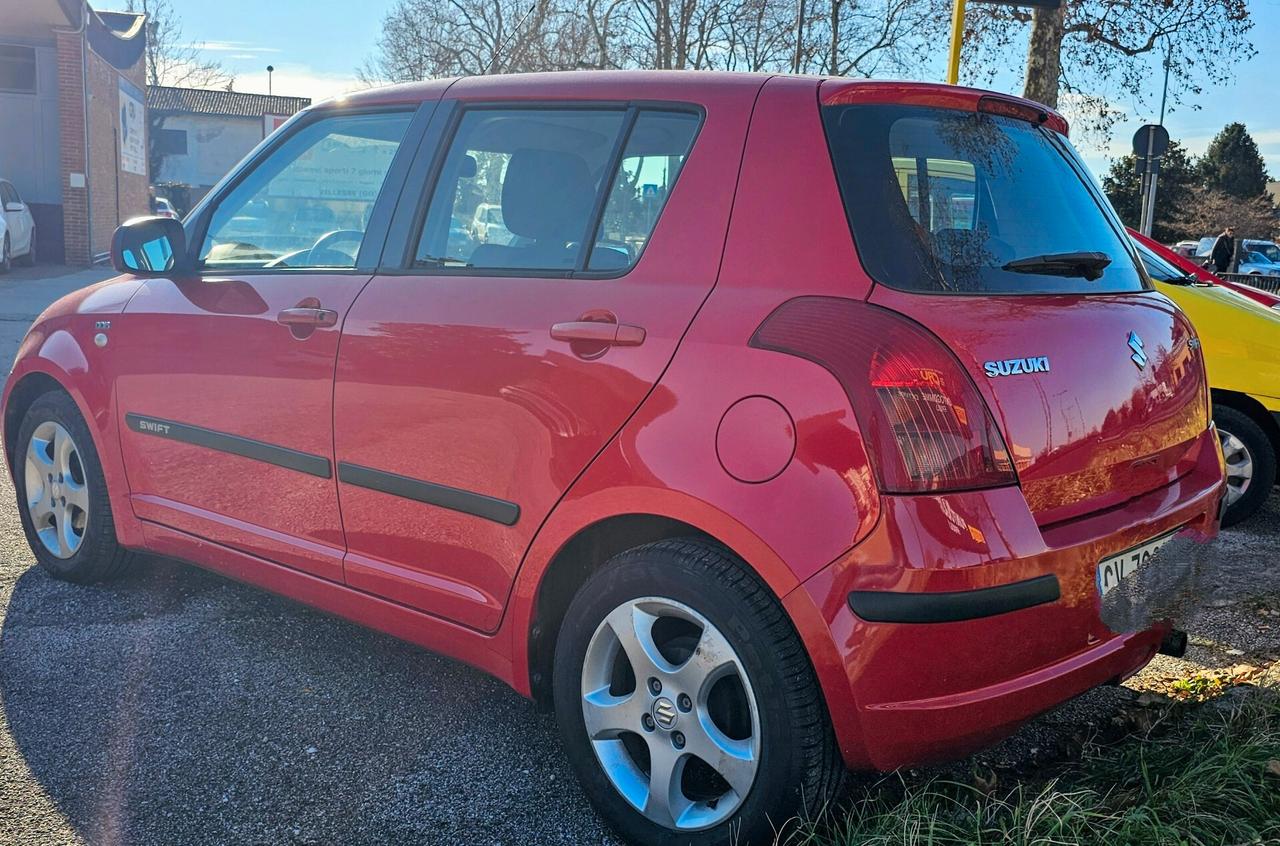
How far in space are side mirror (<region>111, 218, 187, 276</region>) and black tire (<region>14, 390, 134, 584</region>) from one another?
0.72m

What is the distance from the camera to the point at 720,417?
2.40 meters

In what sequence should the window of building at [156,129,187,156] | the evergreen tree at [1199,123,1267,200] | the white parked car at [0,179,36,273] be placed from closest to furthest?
the white parked car at [0,179,36,273]
the evergreen tree at [1199,123,1267,200]
the window of building at [156,129,187,156]

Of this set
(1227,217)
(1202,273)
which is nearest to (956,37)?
(1202,273)

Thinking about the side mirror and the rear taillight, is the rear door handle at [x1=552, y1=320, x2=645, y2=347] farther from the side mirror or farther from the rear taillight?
the side mirror

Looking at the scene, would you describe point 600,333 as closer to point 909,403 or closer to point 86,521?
point 909,403

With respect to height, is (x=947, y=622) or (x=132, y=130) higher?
(x=132, y=130)

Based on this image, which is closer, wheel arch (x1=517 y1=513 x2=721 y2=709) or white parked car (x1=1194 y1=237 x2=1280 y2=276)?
wheel arch (x1=517 y1=513 x2=721 y2=709)

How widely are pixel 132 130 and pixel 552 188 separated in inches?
1227

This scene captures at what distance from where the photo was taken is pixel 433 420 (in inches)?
117

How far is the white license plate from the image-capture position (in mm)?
2479

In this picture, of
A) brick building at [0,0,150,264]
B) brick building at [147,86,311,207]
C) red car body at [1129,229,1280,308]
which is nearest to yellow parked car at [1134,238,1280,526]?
red car body at [1129,229,1280,308]

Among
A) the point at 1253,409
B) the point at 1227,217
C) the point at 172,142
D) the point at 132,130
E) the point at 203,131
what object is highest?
the point at 203,131

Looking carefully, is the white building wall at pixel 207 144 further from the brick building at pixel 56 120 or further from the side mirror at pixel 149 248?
the side mirror at pixel 149 248

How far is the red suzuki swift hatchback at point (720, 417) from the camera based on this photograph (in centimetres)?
227
